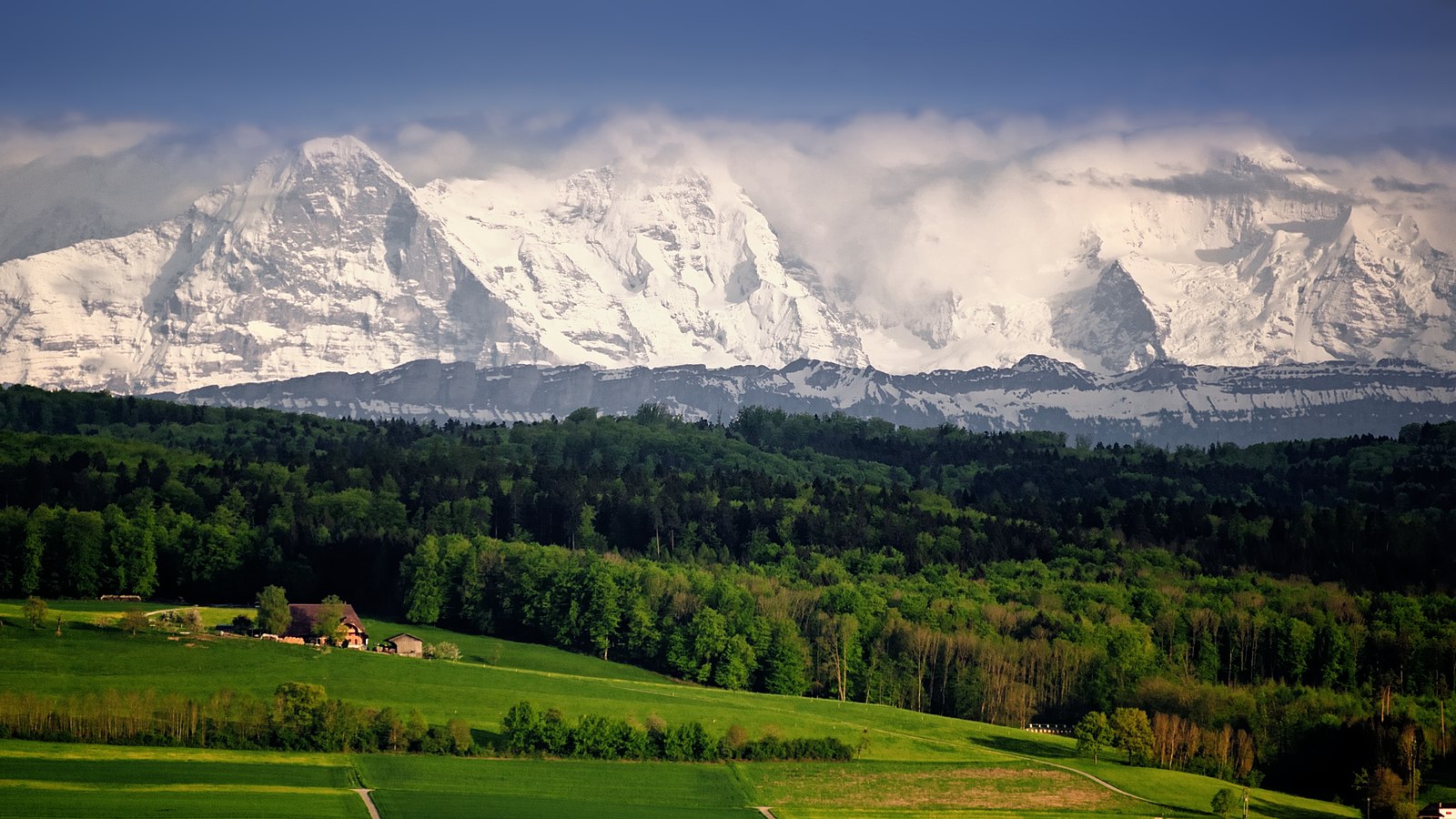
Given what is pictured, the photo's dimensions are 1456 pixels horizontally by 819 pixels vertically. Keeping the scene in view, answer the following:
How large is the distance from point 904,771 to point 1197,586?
5904 centimetres

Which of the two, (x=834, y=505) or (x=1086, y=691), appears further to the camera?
(x=834, y=505)

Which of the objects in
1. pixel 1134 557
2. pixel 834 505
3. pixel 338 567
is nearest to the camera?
pixel 338 567

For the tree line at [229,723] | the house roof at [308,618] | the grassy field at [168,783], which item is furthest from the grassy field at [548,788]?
the house roof at [308,618]

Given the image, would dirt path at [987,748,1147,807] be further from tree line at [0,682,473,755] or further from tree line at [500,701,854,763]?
tree line at [0,682,473,755]

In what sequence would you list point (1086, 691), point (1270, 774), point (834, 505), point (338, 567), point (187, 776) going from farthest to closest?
point (834, 505), point (338, 567), point (1086, 691), point (1270, 774), point (187, 776)

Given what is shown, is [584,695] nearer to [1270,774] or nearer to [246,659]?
[246,659]

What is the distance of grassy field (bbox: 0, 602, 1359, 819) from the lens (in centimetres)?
9106

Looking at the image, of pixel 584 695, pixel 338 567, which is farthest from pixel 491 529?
pixel 584 695

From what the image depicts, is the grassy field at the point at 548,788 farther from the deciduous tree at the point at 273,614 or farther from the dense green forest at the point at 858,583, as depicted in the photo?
the deciduous tree at the point at 273,614

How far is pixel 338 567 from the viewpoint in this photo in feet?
491

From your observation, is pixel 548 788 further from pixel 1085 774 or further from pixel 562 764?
pixel 1085 774

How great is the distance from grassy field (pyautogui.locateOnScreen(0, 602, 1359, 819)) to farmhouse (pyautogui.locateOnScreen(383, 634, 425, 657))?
301cm

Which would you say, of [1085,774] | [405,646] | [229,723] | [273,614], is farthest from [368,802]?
[273,614]

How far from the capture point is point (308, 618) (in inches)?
5133
